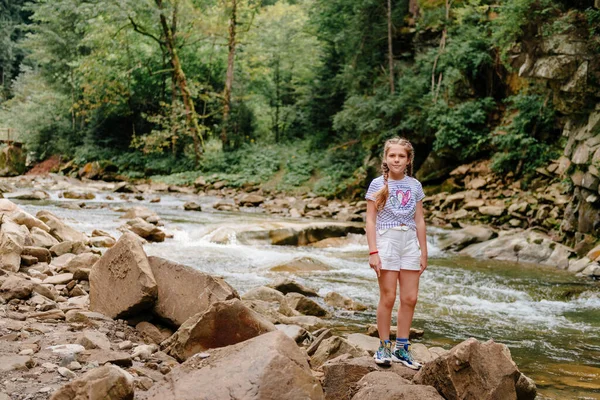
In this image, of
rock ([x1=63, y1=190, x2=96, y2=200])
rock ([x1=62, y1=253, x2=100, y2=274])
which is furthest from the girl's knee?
rock ([x1=63, y1=190, x2=96, y2=200])

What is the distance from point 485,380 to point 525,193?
1264 cm

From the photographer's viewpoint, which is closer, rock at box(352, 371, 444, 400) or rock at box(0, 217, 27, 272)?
rock at box(352, 371, 444, 400)

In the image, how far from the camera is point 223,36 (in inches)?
1017

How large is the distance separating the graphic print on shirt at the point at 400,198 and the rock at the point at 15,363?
243 cm

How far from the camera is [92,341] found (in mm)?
3479

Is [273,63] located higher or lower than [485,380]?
higher

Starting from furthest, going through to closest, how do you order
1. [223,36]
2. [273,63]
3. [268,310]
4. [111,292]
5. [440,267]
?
[273,63]
[223,36]
[440,267]
[268,310]
[111,292]

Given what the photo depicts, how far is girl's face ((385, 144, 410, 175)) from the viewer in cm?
366

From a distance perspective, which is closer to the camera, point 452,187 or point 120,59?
point 452,187

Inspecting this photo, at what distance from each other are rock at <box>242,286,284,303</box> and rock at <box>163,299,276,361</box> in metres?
2.48

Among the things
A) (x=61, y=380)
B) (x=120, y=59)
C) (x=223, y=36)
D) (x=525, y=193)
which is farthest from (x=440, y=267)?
(x=120, y=59)

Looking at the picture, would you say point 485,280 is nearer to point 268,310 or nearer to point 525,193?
point 268,310

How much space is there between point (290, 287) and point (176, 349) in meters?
3.20

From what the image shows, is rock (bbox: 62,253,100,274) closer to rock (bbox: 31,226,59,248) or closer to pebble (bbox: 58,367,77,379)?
rock (bbox: 31,226,59,248)
